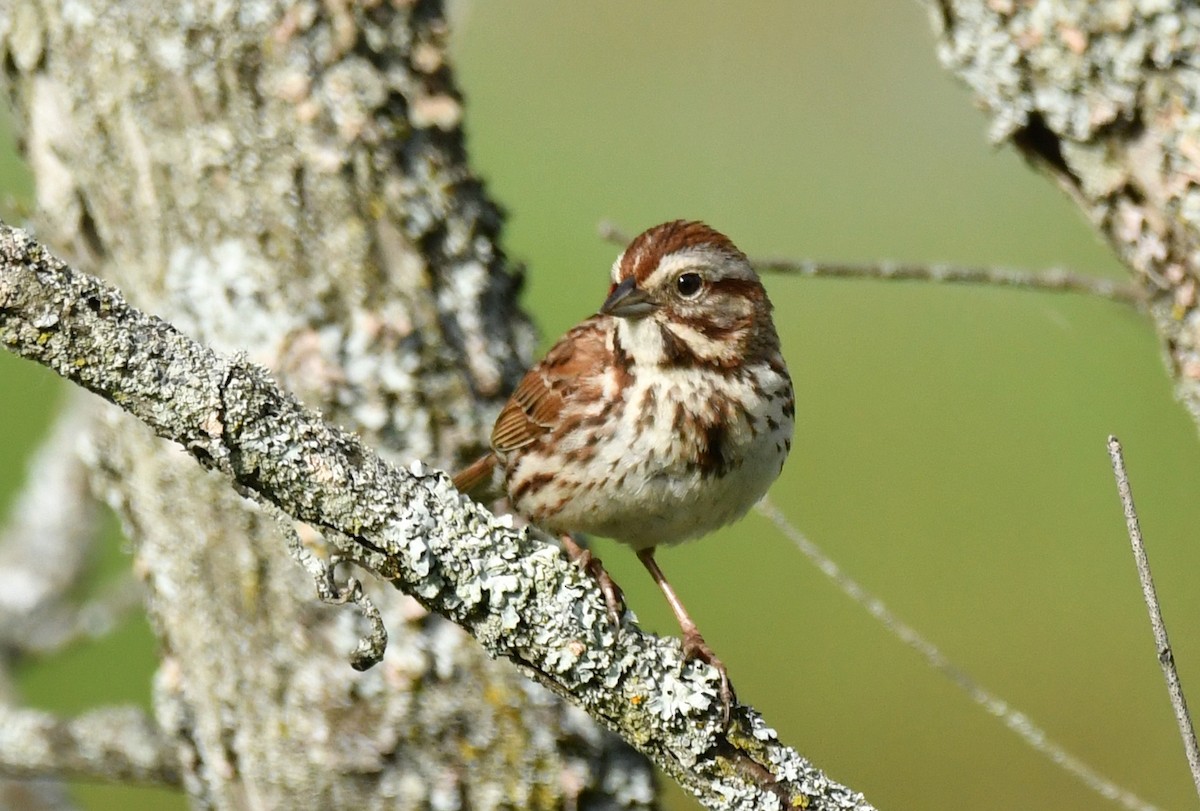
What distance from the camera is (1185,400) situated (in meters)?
3.33

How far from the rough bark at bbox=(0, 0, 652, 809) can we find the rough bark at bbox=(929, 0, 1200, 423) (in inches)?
56.4

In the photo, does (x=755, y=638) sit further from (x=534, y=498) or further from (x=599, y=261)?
(x=534, y=498)

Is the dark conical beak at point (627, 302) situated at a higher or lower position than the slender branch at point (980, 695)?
higher

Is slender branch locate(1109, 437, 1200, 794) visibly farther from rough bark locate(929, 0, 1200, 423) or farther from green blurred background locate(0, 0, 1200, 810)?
green blurred background locate(0, 0, 1200, 810)

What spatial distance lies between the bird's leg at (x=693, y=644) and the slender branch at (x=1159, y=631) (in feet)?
2.58

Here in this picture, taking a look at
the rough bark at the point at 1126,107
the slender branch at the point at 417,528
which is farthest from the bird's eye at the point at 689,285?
the slender branch at the point at 417,528

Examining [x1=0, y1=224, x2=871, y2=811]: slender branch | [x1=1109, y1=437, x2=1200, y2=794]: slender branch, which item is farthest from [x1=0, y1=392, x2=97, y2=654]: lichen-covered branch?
[x1=1109, y1=437, x2=1200, y2=794]: slender branch

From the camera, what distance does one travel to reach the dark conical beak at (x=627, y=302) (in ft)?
11.8

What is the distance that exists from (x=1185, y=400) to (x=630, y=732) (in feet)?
4.62

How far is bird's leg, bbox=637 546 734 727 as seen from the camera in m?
2.84

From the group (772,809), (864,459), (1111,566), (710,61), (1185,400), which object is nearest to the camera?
(772,809)

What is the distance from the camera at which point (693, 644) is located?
135 inches

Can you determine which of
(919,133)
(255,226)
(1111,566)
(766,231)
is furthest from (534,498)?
(919,133)

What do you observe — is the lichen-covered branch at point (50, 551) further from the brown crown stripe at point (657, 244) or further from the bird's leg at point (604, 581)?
the brown crown stripe at point (657, 244)
